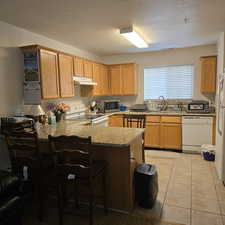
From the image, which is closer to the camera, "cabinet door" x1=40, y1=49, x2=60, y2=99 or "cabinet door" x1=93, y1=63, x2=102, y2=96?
"cabinet door" x1=40, y1=49, x2=60, y2=99

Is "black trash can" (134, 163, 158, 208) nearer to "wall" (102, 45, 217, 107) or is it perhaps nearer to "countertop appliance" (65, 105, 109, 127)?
"countertop appliance" (65, 105, 109, 127)

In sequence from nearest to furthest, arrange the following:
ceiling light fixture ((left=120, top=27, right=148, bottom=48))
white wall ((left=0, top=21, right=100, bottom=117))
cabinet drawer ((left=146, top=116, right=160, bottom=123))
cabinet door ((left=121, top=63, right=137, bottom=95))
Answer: white wall ((left=0, top=21, right=100, bottom=117)), ceiling light fixture ((left=120, top=27, right=148, bottom=48)), cabinet drawer ((left=146, top=116, right=160, bottom=123)), cabinet door ((left=121, top=63, right=137, bottom=95))

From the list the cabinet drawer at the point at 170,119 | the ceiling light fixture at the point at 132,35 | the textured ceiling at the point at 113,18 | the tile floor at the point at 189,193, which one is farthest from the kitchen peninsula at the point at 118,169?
the cabinet drawer at the point at 170,119

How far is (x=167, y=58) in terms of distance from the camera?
199 inches

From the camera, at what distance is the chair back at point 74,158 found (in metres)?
1.82

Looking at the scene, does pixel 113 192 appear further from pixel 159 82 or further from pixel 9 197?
pixel 159 82

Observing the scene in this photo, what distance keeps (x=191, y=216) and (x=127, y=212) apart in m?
0.75

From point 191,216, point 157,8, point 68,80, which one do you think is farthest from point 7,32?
point 191,216

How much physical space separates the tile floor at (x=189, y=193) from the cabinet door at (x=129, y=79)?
2.08m

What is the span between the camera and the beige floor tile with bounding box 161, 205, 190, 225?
2146mm

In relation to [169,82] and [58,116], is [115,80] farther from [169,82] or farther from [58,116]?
[58,116]

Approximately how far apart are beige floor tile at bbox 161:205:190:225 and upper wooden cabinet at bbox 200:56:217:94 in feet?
10.1

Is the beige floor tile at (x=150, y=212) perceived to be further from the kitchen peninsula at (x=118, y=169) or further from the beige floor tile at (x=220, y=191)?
the beige floor tile at (x=220, y=191)

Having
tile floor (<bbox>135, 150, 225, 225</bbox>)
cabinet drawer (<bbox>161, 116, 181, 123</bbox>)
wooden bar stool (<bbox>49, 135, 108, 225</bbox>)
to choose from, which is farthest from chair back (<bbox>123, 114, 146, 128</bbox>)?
wooden bar stool (<bbox>49, 135, 108, 225</bbox>)
